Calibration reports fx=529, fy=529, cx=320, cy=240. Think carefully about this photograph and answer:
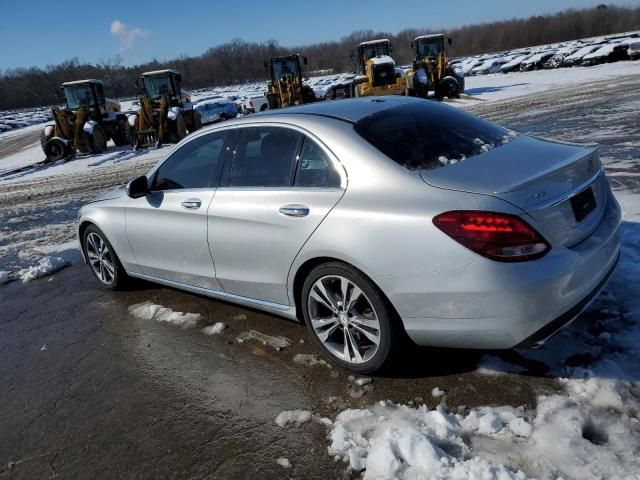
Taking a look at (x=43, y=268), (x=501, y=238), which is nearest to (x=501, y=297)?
(x=501, y=238)

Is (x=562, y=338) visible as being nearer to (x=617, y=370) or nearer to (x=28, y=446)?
(x=617, y=370)

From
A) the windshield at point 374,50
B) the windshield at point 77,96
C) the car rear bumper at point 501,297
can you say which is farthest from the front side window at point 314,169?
the windshield at point 374,50

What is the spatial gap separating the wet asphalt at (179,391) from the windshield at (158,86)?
56.3 feet

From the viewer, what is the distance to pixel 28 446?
3.11 meters

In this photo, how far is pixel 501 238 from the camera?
8.51 ft

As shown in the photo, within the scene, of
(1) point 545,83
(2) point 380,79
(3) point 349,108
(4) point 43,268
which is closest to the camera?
(3) point 349,108

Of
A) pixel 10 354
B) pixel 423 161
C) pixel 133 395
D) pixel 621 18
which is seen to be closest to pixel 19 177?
pixel 10 354

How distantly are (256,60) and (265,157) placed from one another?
12802cm

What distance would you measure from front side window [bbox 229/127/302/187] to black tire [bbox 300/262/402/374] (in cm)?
71

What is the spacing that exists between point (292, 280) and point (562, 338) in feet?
5.76

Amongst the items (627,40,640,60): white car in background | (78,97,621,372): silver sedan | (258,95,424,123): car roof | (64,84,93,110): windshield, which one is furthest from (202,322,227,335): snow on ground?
(627,40,640,60): white car in background

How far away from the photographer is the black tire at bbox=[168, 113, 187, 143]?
19.4m

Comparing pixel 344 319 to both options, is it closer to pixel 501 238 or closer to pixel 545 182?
pixel 501 238

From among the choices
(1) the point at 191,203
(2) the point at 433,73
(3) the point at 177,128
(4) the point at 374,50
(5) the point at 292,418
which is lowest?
(3) the point at 177,128
